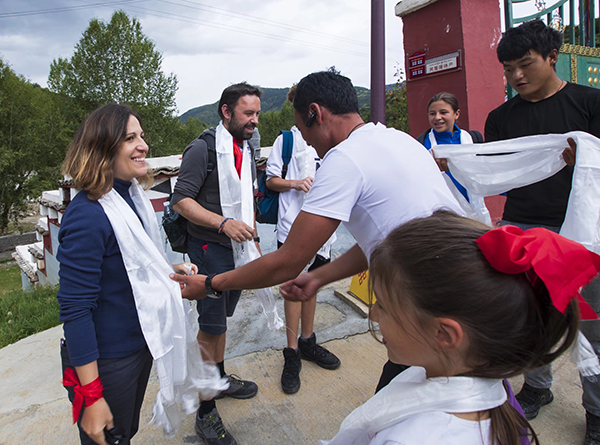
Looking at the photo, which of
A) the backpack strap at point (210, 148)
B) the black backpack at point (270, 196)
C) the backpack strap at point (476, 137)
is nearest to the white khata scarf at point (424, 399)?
the backpack strap at point (210, 148)

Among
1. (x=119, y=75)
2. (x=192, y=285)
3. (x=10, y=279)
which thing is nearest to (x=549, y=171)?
(x=192, y=285)

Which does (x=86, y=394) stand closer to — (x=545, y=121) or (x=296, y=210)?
(x=296, y=210)

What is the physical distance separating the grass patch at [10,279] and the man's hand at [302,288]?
1185cm

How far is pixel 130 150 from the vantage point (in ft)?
5.48

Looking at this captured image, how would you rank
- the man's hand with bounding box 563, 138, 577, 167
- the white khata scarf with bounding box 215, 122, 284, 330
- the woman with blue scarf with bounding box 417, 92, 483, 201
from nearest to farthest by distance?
the man's hand with bounding box 563, 138, 577, 167, the white khata scarf with bounding box 215, 122, 284, 330, the woman with blue scarf with bounding box 417, 92, 483, 201

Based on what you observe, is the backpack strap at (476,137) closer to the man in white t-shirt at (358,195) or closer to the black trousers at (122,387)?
the man in white t-shirt at (358,195)

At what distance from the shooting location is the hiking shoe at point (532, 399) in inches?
91.0

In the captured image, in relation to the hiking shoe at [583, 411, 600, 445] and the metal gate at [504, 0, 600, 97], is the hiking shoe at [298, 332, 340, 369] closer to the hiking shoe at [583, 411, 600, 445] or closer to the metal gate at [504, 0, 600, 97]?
the hiking shoe at [583, 411, 600, 445]

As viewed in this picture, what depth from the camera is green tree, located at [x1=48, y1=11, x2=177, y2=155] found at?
→ 32250 millimetres

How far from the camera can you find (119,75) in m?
32.8

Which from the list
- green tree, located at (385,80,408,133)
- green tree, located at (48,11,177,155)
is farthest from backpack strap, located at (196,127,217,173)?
green tree, located at (48,11,177,155)

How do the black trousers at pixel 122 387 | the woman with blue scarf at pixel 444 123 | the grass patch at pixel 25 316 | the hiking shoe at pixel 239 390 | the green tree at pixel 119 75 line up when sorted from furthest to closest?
1. the green tree at pixel 119 75
2. the grass patch at pixel 25 316
3. the woman with blue scarf at pixel 444 123
4. the hiking shoe at pixel 239 390
5. the black trousers at pixel 122 387

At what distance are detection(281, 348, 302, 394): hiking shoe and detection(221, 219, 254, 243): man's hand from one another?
1.01 m

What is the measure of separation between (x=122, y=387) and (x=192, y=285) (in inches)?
19.5
